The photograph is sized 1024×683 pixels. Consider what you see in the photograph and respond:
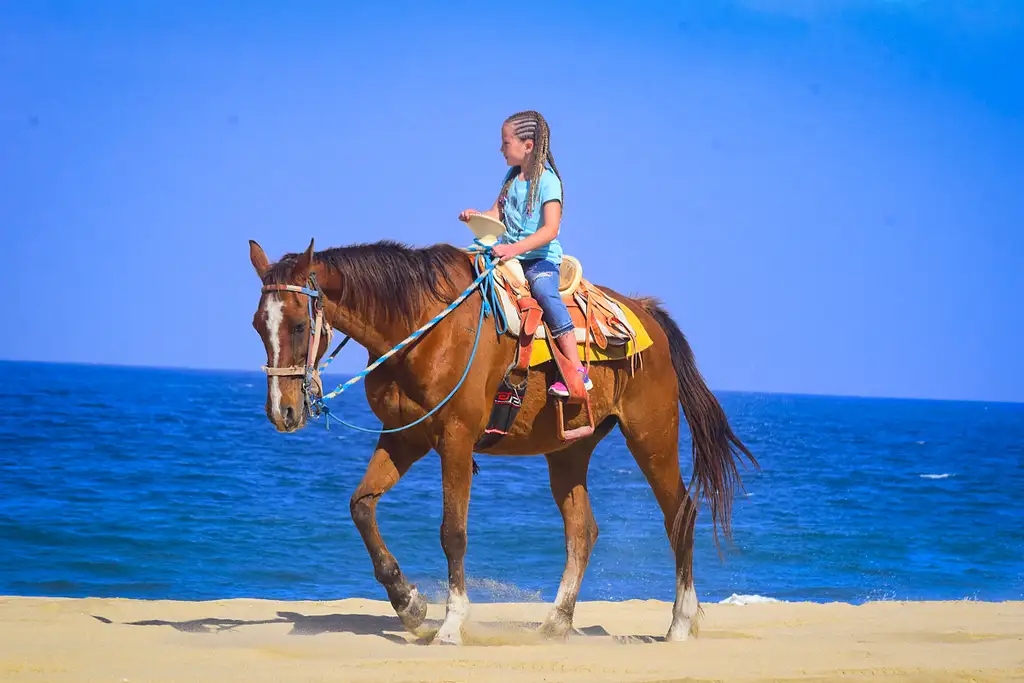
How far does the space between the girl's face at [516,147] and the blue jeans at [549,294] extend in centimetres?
66

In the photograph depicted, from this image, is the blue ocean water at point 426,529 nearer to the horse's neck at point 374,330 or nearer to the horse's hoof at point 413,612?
the horse's hoof at point 413,612

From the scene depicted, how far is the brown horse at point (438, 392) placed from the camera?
6.16 metres

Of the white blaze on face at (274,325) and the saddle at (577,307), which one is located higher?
the saddle at (577,307)

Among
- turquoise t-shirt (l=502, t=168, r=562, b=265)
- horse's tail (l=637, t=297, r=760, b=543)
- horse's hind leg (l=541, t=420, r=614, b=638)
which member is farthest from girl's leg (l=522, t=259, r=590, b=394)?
horse's tail (l=637, t=297, r=760, b=543)

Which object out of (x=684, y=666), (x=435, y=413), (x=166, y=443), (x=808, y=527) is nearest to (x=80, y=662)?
(x=435, y=413)

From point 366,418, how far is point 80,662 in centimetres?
4419

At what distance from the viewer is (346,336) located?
21.6 ft

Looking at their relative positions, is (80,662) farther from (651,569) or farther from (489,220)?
(651,569)

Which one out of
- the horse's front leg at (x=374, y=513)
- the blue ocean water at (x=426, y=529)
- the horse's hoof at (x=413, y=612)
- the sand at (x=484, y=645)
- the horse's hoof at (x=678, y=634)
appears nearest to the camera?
the sand at (x=484, y=645)

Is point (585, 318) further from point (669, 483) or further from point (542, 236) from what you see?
point (669, 483)

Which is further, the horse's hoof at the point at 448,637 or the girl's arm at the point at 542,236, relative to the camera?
the girl's arm at the point at 542,236

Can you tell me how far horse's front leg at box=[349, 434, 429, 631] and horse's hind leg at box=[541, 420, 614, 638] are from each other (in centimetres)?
103

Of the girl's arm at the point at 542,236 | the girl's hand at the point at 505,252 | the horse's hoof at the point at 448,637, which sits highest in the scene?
the girl's arm at the point at 542,236

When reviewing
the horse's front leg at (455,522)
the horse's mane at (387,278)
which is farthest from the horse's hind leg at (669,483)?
the horse's mane at (387,278)
